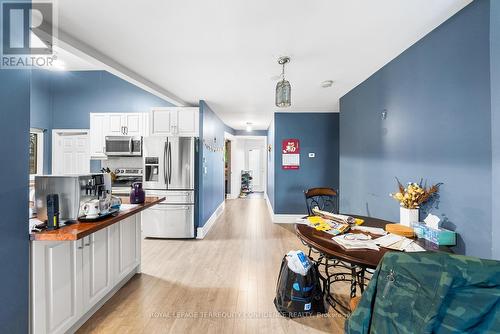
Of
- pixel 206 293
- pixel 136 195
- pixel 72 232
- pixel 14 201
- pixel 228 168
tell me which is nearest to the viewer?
pixel 14 201

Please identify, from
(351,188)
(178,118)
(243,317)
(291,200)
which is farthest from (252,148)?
(243,317)

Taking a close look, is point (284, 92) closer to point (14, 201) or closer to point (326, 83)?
point (326, 83)

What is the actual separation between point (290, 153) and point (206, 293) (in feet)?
11.3

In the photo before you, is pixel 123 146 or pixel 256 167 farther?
pixel 256 167

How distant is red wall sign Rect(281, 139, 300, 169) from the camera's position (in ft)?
16.3

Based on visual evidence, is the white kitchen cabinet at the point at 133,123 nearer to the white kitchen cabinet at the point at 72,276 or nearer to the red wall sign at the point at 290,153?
the white kitchen cabinet at the point at 72,276

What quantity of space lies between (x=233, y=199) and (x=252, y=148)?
9.09ft

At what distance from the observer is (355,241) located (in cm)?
157

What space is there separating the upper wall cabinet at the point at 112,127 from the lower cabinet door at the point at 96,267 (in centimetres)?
270

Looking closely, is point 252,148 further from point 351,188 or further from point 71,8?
point 71,8

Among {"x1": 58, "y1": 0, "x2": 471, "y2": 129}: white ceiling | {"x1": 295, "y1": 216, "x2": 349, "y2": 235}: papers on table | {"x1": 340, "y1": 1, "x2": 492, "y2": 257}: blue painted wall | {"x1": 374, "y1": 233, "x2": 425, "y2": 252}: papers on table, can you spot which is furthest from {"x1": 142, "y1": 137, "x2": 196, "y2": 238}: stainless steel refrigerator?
{"x1": 374, "y1": 233, "x2": 425, "y2": 252}: papers on table

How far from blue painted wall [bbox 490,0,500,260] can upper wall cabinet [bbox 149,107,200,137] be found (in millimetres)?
3572

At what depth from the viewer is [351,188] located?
3.50m

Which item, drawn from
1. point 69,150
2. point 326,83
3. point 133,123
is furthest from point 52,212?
point 69,150
